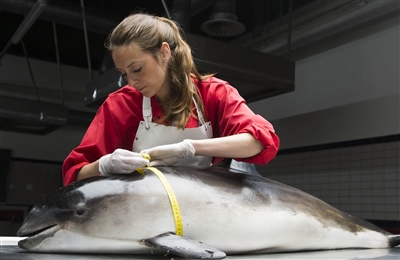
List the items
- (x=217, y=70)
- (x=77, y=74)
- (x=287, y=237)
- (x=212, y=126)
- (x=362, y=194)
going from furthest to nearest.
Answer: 1. (x=77, y=74)
2. (x=362, y=194)
3. (x=217, y=70)
4. (x=212, y=126)
5. (x=287, y=237)

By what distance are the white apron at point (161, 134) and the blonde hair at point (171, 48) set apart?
39mm

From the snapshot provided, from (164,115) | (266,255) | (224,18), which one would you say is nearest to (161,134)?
(164,115)

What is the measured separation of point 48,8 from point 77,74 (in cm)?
410

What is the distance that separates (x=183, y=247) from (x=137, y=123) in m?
0.74

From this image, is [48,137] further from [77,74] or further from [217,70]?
[217,70]

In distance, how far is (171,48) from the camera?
1869 mm

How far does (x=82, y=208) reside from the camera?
1412mm

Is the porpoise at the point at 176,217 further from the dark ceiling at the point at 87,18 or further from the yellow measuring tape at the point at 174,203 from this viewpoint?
the dark ceiling at the point at 87,18

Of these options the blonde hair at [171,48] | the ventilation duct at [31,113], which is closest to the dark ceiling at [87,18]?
the ventilation duct at [31,113]

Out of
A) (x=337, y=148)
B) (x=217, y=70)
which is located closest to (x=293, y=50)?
(x=337, y=148)

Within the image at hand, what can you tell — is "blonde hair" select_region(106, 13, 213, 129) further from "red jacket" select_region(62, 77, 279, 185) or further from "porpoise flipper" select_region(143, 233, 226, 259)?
"porpoise flipper" select_region(143, 233, 226, 259)

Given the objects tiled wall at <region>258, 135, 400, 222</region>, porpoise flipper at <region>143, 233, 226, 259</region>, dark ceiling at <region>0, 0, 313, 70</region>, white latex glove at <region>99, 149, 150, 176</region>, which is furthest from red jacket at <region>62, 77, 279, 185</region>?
tiled wall at <region>258, 135, 400, 222</region>

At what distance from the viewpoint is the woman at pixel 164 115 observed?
A: 1.66 metres

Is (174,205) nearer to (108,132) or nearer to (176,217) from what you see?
(176,217)
